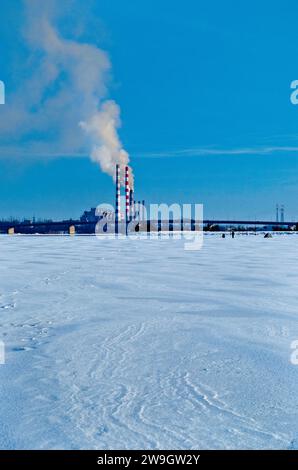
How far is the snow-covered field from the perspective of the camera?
2.09 metres

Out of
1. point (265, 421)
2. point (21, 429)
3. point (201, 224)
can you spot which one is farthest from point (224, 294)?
point (201, 224)

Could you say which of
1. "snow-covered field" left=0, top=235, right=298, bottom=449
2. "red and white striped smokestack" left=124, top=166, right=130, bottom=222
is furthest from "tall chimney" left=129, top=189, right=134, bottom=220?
"snow-covered field" left=0, top=235, right=298, bottom=449

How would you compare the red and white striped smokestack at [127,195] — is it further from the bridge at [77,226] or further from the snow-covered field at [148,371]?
the snow-covered field at [148,371]

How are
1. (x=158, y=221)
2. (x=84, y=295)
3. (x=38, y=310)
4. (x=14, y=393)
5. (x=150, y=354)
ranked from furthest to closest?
(x=158, y=221), (x=84, y=295), (x=38, y=310), (x=150, y=354), (x=14, y=393)

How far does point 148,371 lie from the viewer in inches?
115

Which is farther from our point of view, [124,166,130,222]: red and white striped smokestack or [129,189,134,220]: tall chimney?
[129,189,134,220]: tall chimney

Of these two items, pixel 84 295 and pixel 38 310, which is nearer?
pixel 38 310

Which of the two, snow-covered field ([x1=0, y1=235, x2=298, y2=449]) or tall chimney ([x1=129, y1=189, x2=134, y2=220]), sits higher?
tall chimney ([x1=129, y1=189, x2=134, y2=220])

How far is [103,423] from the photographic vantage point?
85.4 inches

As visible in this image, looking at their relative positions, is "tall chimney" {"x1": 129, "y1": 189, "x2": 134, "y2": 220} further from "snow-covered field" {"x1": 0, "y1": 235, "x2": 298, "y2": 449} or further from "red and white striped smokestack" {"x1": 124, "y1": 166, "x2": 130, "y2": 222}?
"snow-covered field" {"x1": 0, "y1": 235, "x2": 298, "y2": 449}

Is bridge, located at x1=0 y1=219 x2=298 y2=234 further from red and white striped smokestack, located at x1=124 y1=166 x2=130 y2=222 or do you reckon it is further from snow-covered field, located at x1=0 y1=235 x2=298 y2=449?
snow-covered field, located at x1=0 y1=235 x2=298 y2=449
